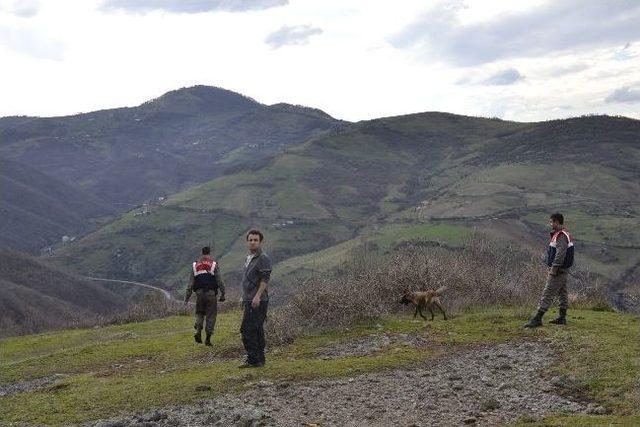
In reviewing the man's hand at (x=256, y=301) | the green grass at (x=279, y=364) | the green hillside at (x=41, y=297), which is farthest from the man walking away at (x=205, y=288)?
the green hillside at (x=41, y=297)

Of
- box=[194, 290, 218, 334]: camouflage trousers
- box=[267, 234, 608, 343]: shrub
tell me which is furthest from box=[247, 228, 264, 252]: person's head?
box=[194, 290, 218, 334]: camouflage trousers

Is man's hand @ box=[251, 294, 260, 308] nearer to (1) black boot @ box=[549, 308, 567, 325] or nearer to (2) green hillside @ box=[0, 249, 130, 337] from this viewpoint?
(1) black boot @ box=[549, 308, 567, 325]

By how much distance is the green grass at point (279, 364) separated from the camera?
9.43 meters

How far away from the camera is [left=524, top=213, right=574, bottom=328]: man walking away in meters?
13.9

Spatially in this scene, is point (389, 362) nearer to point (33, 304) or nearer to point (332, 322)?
point (332, 322)

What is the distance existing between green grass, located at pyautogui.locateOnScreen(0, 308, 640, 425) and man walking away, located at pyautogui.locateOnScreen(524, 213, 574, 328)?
44 cm

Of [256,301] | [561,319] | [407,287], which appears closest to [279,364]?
[256,301]

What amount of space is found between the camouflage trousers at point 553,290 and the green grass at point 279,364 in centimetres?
53

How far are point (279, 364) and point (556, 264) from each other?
662 centimetres

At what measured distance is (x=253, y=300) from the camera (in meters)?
11.5

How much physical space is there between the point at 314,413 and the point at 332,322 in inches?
259

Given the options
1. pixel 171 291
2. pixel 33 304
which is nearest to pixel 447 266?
pixel 33 304

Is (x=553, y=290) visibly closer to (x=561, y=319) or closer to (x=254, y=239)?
(x=561, y=319)

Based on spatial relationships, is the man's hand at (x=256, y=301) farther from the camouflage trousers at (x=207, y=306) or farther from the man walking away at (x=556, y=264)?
the man walking away at (x=556, y=264)
